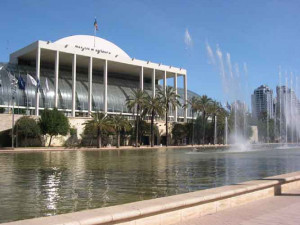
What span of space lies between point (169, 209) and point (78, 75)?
86.5 m

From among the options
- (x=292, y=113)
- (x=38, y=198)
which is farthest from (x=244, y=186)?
(x=292, y=113)

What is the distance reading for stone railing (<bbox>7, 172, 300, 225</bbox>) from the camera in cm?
589

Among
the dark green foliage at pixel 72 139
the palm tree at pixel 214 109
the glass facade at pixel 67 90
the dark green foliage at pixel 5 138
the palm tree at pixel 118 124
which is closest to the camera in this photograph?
the dark green foliage at pixel 5 138

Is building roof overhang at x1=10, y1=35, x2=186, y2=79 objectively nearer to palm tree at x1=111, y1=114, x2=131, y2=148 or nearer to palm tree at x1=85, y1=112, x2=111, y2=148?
palm tree at x1=85, y1=112, x2=111, y2=148

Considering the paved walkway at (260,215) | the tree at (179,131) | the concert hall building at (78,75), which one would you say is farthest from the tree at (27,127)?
the paved walkway at (260,215)

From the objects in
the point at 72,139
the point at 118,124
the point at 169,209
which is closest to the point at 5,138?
the point at 72,139

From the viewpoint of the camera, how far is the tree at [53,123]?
2475 inches

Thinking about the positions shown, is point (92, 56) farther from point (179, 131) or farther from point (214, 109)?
point (214, 109)

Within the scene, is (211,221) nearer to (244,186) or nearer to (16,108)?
(244,186)

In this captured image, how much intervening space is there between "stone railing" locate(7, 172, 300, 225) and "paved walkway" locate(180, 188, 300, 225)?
0.18 metres

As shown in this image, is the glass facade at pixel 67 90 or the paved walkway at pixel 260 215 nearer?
the paved walkway at pixel 260 215

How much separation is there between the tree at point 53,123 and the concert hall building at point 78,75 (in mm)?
6578

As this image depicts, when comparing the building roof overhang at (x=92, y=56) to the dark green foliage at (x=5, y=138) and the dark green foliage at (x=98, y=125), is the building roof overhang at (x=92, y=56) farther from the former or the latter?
the dark green foliage at (x=5, y=138)

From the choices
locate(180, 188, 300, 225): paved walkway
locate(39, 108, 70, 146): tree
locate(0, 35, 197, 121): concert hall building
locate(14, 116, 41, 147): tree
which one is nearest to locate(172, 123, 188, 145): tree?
locate(0, 35, 197, 121): concert hall building
